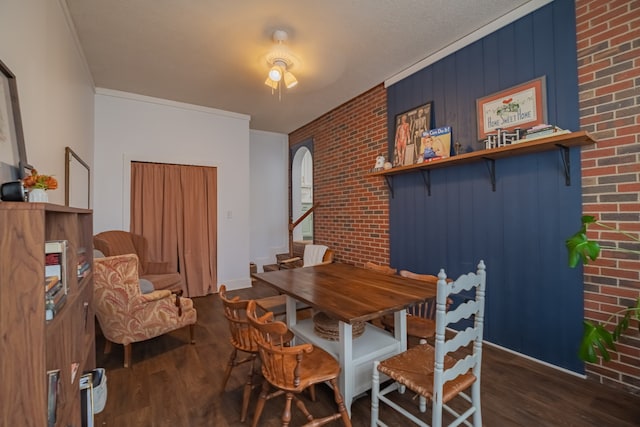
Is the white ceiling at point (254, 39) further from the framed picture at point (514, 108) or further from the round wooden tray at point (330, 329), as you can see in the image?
the round wooden tray at point (330, 329)

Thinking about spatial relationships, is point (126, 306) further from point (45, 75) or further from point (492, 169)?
point (492, 169)

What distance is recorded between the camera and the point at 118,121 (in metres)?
3.76

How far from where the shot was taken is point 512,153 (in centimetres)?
230

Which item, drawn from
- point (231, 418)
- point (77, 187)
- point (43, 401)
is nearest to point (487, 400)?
point (231, 418)

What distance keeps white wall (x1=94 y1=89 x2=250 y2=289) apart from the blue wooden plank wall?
287 centimetres

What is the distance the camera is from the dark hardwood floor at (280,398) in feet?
5.47

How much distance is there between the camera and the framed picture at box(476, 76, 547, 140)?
219 centimetres

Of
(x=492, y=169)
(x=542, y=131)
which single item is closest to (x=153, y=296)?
(x=492, y=169)

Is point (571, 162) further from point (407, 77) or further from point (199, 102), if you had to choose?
point (199, 102)

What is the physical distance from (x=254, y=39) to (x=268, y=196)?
3.37 m

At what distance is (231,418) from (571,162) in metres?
2.90

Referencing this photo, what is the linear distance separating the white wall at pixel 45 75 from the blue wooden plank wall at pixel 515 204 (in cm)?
314

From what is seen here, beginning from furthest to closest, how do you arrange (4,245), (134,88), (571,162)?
(134,88), (571,162), (4,245)

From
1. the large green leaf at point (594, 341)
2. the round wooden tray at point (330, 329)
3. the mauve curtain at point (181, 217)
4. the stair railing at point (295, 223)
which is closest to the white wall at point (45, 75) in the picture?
the mauve curtain at point (181, 217)
